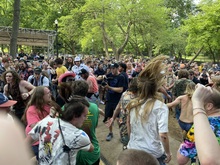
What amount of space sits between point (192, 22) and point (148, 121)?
24.8 meters

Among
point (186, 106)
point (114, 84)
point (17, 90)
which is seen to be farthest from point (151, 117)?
point (114, 84)

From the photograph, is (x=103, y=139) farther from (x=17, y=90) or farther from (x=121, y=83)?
(x=17, y=90)

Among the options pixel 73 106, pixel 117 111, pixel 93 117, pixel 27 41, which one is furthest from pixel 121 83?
pixel 27 41

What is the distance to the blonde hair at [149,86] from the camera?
3.04m

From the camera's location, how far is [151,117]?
9.87 feet

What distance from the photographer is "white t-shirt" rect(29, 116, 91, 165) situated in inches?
98.8

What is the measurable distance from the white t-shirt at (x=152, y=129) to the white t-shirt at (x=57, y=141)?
29.4 inches

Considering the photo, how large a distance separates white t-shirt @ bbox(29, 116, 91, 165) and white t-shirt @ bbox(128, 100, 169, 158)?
746 mm

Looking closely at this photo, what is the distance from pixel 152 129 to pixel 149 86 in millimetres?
512

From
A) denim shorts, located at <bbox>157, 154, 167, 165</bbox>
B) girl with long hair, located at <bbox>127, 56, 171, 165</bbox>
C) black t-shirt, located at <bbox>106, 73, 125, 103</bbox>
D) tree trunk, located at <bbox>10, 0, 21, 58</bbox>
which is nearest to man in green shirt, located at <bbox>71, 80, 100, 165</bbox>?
girl with long hair, located at <bbox>127, 56, 171, 165</bbox>

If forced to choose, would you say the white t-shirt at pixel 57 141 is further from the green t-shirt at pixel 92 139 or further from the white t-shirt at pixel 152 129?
the white t-shirt at pixel 152 129

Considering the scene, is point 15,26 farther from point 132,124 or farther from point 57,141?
point 57,141

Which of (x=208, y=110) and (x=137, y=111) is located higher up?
(x=208, y=110)

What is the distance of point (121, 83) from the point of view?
6168mm
